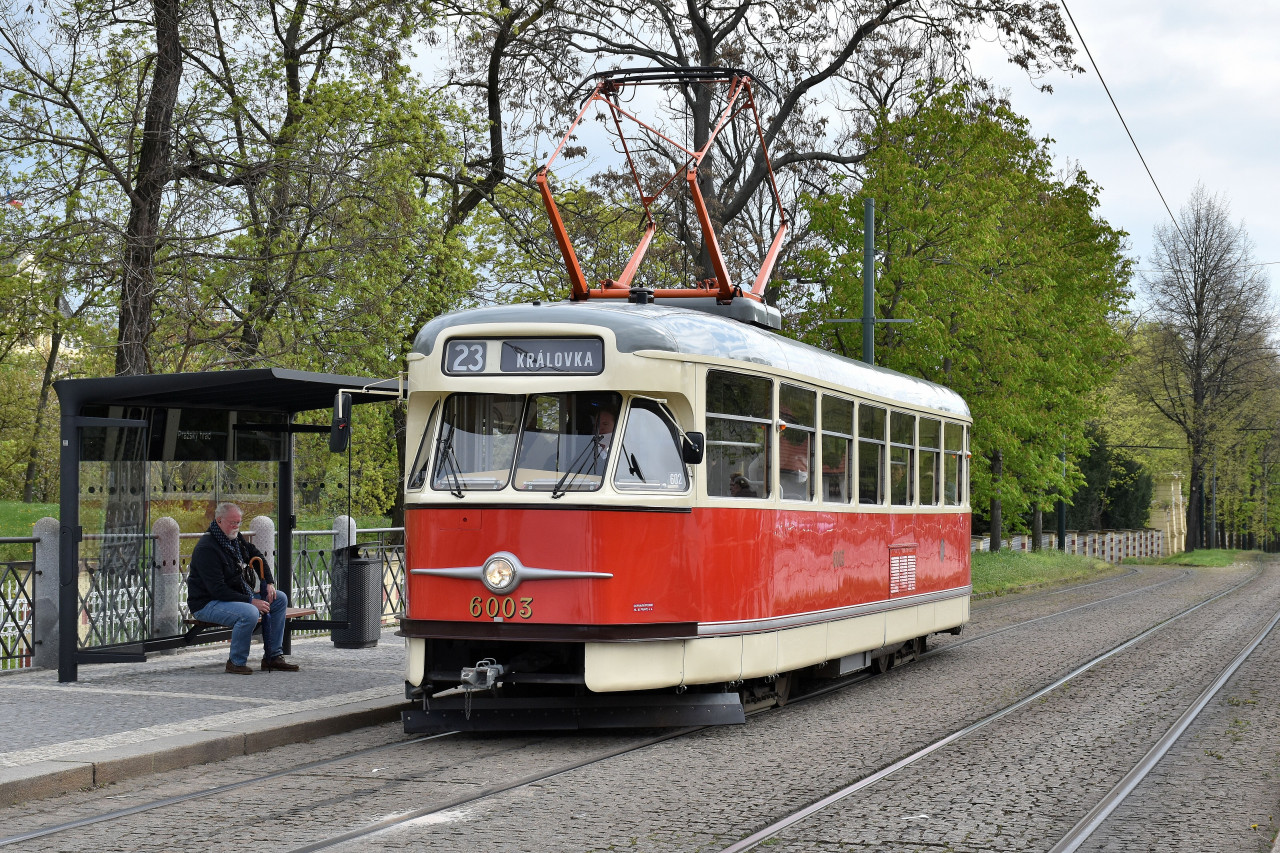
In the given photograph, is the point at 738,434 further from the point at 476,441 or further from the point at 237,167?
the point at 237,167

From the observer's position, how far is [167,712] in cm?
1007

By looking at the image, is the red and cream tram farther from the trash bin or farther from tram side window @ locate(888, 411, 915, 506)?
the trash bin

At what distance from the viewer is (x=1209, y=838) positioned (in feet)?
22.1

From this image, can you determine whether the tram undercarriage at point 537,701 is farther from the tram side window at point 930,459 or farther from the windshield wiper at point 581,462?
the tram side window at point 930,459

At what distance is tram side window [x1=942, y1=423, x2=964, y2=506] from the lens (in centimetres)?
1563

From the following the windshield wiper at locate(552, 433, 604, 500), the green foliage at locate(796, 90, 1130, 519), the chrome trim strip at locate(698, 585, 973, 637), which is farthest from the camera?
the green foliage at locate(796, 90, 1130, 519)

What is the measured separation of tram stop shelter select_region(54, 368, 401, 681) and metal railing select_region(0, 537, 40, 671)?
81cm

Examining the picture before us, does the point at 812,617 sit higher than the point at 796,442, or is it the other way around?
the point at 796,442

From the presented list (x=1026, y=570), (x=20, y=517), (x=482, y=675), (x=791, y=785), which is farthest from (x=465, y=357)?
(x=1026, y=570)

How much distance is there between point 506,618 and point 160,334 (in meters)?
16.6

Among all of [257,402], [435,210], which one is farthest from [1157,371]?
[257,402]

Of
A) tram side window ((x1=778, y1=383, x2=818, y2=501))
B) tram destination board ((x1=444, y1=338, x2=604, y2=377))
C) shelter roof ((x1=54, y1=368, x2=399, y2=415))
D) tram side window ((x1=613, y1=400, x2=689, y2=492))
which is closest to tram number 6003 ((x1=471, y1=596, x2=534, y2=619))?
tram side window ((x1=613, y1=400, x2=689, y2=492))

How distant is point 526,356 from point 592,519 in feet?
4.06

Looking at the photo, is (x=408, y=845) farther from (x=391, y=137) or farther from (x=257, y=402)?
(x=391, y=137)
